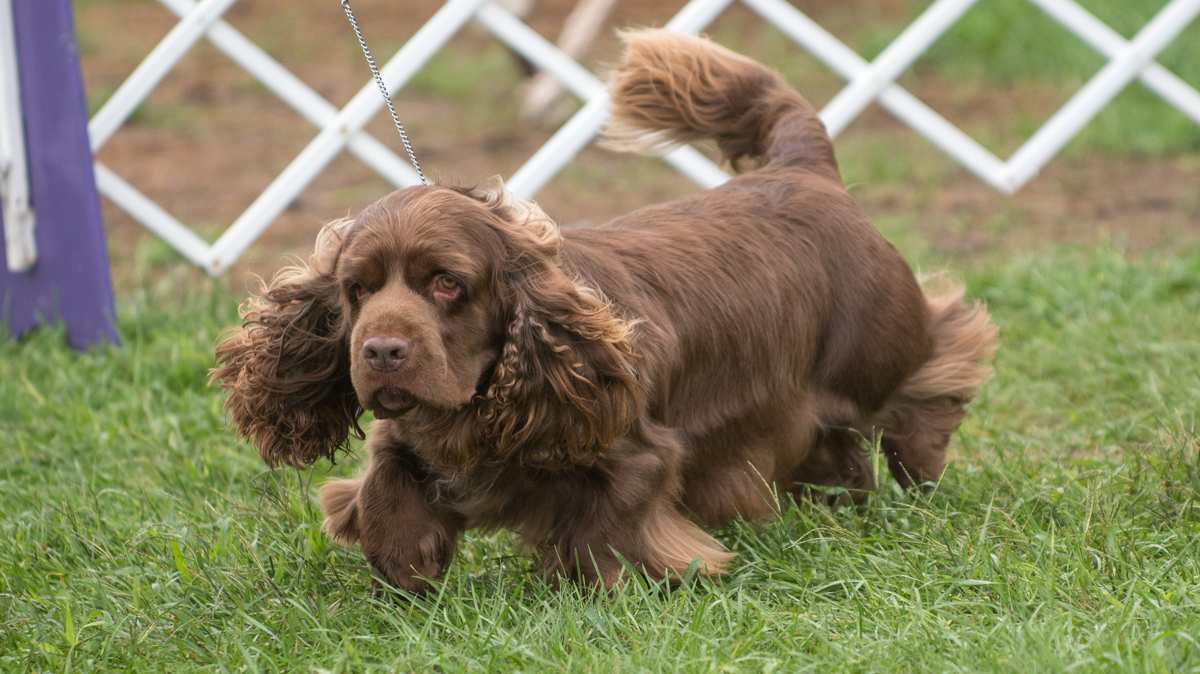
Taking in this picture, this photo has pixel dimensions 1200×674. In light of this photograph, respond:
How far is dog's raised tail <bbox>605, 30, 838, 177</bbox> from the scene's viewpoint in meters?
4.04

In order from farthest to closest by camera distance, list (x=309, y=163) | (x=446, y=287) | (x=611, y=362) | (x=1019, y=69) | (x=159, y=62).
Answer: (x=1019, y=69) < (x=309, y=163) < (x=159, y=62) < (x=611, y=362) < (x=446, y=287)

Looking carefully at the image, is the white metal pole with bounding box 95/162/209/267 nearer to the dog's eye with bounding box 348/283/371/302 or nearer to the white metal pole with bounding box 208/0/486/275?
the white metal pole with bounding box 208/0/486/275

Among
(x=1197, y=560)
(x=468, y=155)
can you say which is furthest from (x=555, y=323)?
(x=468, y=155)

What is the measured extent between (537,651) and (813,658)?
475 millimetres

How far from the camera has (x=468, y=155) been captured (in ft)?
27.7

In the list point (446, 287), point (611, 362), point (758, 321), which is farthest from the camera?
point (758, 321)

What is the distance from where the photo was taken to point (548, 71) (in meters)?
5.91

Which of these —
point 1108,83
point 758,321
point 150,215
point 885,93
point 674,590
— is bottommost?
point 150,215

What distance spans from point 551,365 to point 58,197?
8.87 feet

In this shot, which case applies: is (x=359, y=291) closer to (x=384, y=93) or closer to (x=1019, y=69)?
(x=384, y=93)

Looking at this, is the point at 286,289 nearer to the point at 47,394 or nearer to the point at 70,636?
the point at 70,636

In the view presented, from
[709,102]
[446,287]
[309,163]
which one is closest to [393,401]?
[446,287]

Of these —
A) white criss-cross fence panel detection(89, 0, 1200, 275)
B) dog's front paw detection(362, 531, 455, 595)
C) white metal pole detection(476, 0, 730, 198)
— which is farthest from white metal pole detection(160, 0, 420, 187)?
dog's front paw detection(362, 531, 455, 595)

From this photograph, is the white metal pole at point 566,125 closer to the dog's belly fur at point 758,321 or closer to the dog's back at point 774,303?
the dog's back at point 774,303
